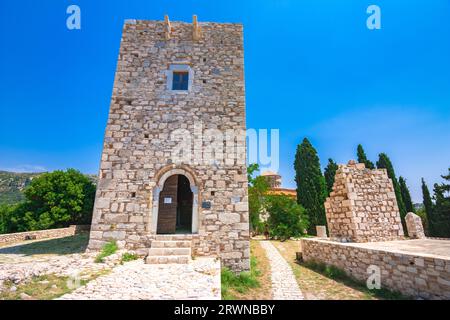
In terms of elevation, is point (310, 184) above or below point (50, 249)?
above

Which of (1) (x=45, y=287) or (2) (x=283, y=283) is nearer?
(1) (x=45, y=287)

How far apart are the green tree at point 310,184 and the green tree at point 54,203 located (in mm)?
20672

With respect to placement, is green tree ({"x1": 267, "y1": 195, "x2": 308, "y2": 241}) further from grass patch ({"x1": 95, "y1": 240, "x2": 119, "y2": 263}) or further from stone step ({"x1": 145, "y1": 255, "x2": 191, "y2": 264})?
grass patch ({"x1": 95, "y1": 240, "x2": 119, "y2": 263})

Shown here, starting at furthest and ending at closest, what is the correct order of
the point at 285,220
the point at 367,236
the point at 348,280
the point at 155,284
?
the point at 285,220 → the point at 367,236 → the point at 348,280 → the point at 155,284

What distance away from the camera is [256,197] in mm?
20438

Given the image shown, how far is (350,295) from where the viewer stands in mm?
5371

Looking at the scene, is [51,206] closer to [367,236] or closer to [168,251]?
[168,251]

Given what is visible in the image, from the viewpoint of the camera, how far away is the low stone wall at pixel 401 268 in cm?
432

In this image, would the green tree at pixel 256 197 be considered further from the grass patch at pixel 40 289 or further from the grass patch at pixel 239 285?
the grass patch at pixel 40 289

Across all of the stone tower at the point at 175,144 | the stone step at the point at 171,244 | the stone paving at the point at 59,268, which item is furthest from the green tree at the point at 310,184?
the stone paving at the point at 59,268

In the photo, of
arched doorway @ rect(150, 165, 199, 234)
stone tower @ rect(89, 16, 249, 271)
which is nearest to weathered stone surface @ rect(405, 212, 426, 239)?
stone tower @ rect(89, 16, 249, 271)

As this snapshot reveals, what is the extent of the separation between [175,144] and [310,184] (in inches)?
721

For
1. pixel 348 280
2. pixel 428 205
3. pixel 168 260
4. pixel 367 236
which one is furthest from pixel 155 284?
pixel 428 205
